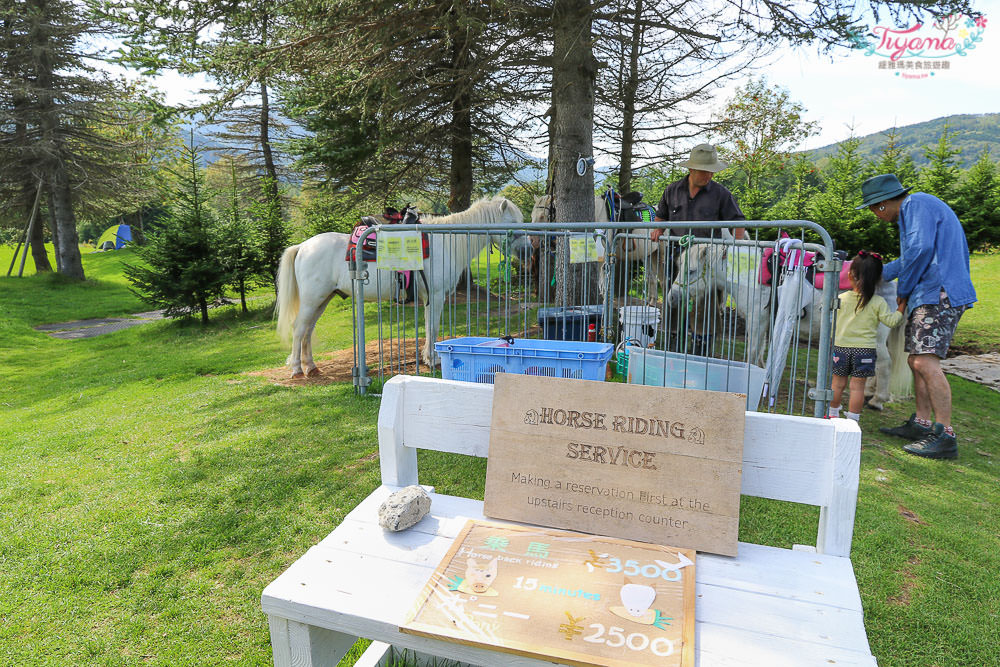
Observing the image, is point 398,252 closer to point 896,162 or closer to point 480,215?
point 480,215

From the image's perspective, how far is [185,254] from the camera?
12203 millimetres

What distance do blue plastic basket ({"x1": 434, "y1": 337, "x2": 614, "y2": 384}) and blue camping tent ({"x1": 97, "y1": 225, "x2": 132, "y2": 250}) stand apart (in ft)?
149

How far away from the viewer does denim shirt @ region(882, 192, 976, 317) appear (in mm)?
4516

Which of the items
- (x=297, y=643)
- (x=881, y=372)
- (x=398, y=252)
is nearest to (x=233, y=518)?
(x=297, y=643)

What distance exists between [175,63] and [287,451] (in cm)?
591

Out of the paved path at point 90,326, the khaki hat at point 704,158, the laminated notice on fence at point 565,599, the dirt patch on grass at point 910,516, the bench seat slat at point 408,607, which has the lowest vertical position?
the paved path at point 90,326

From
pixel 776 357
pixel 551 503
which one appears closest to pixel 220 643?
pixel 551 503

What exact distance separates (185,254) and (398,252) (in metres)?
8.80

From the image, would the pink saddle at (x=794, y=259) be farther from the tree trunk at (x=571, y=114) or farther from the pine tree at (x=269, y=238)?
the pine tree at (x=269, y=238)

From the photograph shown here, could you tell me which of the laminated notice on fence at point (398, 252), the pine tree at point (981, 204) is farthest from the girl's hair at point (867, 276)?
the pine tree at point (981, 204)

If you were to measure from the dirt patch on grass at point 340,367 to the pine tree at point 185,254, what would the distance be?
542 cm

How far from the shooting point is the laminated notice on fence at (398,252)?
5742 mm

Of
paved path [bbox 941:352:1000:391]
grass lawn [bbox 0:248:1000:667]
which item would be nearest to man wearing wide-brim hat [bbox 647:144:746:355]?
grass lawn [bbox 0:248:1000:667]

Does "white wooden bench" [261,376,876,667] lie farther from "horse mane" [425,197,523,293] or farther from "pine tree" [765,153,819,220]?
"pine tree" [765,153,819,220]
